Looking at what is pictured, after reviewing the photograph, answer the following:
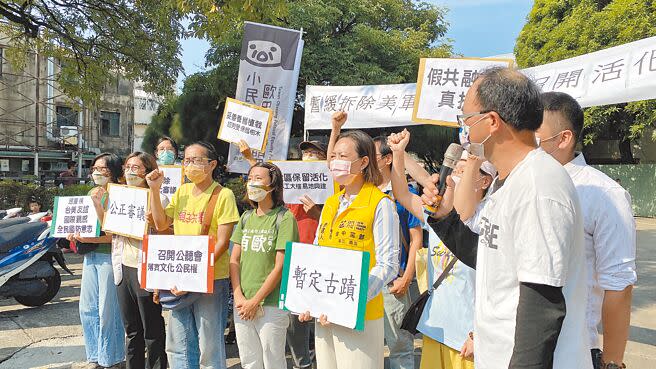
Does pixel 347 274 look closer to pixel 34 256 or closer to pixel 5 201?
pixel 34 256

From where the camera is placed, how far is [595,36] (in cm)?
1569

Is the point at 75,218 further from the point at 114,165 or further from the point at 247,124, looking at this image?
the point at 247,124

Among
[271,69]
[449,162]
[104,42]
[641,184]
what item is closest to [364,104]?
[271,69]

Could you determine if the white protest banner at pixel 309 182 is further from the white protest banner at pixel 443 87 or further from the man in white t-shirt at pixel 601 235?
the man in white t-shirt at pixel 601 235

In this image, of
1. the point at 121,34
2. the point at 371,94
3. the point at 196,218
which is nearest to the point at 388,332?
the point at 196,218

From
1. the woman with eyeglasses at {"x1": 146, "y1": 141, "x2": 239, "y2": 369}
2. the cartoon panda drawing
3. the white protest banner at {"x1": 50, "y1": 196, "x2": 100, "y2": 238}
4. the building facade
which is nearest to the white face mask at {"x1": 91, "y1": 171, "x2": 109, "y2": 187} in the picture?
the white protest banner at {"x1": 50, "y1": 196, "x2": 100, "y2": 238}

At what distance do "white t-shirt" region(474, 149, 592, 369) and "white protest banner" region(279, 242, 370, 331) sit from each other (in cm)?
96

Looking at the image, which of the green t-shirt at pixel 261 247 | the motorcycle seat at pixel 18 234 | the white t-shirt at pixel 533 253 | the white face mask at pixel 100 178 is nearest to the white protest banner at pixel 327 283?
the green t-shirt at pixel 261 247

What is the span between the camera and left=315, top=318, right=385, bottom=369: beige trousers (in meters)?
2.52

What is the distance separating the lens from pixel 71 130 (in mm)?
25281

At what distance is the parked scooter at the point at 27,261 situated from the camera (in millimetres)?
5184

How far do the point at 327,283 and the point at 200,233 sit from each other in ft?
3.86

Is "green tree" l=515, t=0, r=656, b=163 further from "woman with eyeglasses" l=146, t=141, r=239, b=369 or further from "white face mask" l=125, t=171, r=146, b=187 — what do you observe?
"white face mask" l=125, t=171, r=146, b=187

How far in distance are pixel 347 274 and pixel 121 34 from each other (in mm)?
9657
